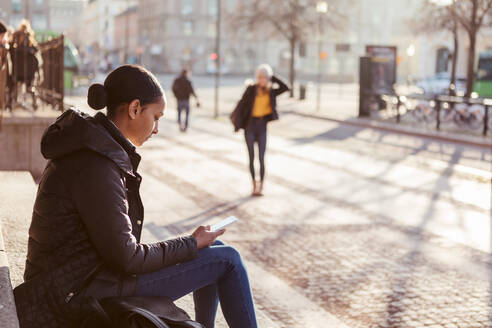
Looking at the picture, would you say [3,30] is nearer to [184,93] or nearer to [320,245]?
[320,245]

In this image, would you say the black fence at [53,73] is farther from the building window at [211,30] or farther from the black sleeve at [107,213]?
the building window at [211,30]

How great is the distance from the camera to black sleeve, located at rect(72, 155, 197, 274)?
2.79 metres

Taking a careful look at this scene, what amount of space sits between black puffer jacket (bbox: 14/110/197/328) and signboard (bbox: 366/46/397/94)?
25607 mm

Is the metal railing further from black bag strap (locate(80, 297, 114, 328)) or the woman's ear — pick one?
black bag strap (locate(80, 297, 114, 328))

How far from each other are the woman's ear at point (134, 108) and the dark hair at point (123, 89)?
0.01 meters

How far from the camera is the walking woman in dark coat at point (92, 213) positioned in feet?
9.22

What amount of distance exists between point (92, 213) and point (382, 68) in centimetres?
2684

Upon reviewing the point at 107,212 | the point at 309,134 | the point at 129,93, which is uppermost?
the point at 129,93

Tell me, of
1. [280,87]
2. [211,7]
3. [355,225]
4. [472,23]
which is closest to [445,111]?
[472,23]

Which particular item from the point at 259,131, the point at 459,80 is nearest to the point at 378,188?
the point at 259,131

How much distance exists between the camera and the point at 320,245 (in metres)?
7.39

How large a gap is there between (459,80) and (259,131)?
38.6 meters

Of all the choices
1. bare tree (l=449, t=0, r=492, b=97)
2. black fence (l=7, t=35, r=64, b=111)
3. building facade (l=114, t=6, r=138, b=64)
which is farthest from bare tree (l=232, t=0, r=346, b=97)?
building facade (l=114, t=6, r=138, b=64)

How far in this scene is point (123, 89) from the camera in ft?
9.66
